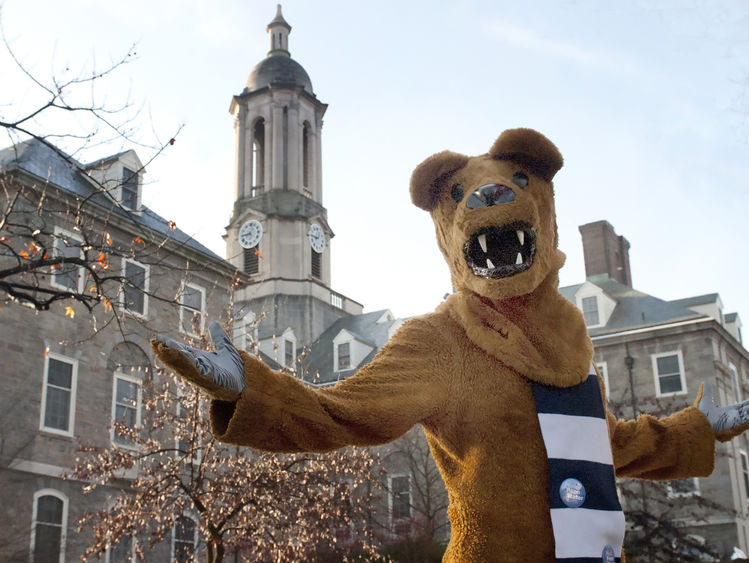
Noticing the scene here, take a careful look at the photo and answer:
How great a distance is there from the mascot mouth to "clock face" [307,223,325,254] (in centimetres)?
3680

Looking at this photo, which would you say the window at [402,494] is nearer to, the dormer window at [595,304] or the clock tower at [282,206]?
the dormer window at [595,304]

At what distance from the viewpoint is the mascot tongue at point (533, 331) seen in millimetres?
3664

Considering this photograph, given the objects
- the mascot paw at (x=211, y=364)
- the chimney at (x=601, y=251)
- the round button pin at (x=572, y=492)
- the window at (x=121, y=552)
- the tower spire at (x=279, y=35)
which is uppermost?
the tower spire at (x=279, y=35)

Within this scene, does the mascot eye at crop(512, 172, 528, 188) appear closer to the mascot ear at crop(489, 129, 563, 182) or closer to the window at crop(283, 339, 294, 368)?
the mascot ear at crop(489, 129, 563, 182)

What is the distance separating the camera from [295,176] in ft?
136

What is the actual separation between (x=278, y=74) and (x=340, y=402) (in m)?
41.6

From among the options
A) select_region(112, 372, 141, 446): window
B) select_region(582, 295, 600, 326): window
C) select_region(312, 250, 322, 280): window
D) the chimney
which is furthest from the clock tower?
select_region(112, 372, 141, 446): window

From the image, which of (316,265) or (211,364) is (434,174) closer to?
(211,364)

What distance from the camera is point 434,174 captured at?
161 inches

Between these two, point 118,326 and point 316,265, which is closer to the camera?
point 118,326

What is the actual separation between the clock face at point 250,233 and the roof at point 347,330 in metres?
5.60

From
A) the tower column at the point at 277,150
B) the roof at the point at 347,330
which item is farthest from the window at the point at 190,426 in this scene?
the tower column at the point at 277,150

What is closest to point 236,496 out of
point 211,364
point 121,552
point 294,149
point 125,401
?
point 121,552

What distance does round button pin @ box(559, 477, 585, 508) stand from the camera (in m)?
3.44
